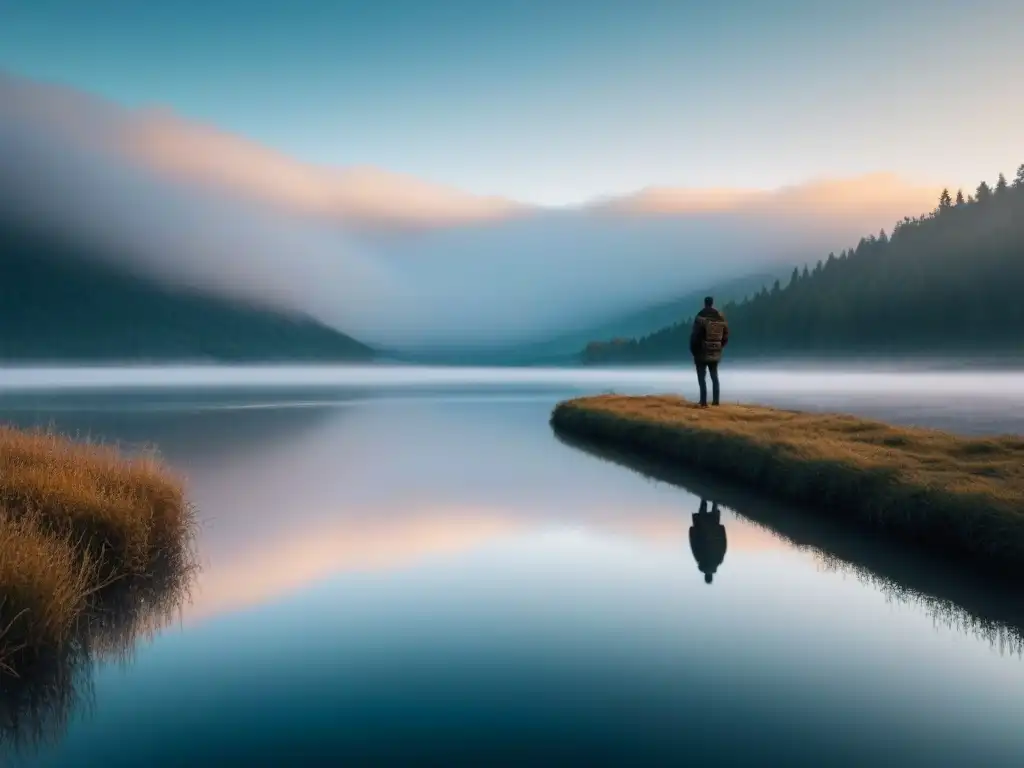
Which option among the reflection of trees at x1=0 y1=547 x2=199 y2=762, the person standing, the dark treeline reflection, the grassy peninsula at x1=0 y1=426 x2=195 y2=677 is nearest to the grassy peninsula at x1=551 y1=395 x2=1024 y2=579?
the dark treeline reflection

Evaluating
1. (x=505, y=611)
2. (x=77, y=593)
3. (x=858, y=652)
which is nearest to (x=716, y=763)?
(x=858, y=652)

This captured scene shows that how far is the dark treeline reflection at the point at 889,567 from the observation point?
1020 cm

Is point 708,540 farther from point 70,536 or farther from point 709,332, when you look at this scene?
point 709,332

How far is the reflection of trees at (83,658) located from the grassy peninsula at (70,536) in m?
0.08

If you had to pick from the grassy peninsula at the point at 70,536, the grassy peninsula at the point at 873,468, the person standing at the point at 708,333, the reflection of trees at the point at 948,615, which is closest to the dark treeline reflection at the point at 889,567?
the reflection of trees at the point at 948,615

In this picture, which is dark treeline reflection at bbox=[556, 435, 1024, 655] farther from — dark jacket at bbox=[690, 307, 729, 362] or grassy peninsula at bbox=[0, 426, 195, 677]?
dark jacket at bbox=[690, 307, 729, 362]

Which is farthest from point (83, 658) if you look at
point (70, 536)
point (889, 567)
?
point (889, 567)

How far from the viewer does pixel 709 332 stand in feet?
108

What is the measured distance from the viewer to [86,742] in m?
7.06

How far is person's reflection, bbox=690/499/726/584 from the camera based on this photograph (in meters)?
13.6

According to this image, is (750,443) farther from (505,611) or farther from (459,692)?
(459,692)

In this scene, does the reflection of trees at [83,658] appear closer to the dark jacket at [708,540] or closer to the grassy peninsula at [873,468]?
the dark jacket at [708,540]

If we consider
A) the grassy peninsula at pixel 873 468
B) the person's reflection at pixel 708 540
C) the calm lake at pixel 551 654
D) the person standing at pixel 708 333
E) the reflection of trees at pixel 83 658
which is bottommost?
the person's reflection at pixel 708 540

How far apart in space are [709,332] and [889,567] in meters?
20.6
